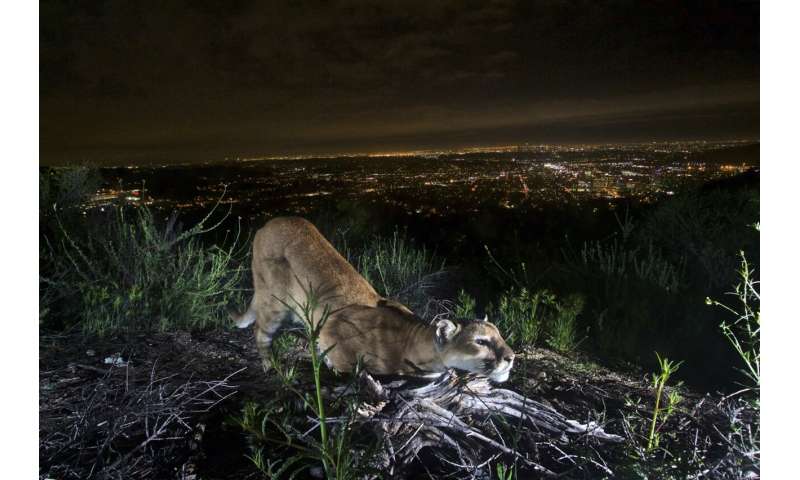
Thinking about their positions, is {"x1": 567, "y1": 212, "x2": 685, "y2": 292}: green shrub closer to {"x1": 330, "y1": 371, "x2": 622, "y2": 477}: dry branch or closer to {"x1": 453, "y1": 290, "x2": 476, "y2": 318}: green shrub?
{"x1": 453, "y1": 290, "x2": 476, "y2": 318}: green shrub

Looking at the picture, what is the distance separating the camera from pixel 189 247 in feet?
10.4

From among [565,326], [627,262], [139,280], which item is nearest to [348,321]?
[565,326]

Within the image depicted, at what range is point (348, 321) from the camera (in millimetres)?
2736

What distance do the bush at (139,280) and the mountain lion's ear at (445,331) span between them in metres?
1.23

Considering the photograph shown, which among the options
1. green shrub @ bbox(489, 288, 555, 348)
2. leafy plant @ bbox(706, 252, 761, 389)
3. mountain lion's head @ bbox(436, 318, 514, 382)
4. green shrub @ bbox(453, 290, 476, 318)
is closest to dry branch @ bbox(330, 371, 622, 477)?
mountain lion's head @ bbox(436, 318, 514, 382)

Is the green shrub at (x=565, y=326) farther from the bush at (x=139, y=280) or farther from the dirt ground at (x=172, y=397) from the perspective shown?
the bush at (x=139, y=280)

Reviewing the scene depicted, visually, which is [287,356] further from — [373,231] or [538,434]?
[538,434]

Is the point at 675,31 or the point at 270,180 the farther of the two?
the point at 270,180

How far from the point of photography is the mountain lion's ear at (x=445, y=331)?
94.9 inches

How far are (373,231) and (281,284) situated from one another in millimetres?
627

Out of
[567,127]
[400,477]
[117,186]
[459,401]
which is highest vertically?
[567,127]

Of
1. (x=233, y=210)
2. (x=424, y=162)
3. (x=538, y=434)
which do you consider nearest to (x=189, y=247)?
(x=233, y=210)

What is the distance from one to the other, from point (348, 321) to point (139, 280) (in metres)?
1.22

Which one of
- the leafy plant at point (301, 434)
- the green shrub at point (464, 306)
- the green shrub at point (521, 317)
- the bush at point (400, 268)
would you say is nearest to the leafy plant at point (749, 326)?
the green shrub at point (521, 317)
